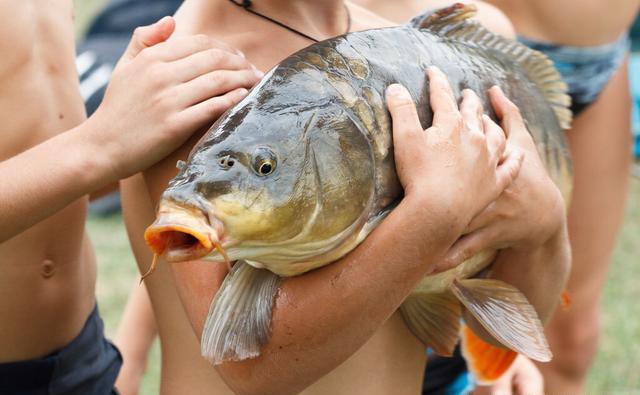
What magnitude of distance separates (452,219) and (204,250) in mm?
545

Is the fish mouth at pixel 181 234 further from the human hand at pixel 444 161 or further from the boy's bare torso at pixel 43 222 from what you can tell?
the boy's bare torso at pixel 43 222

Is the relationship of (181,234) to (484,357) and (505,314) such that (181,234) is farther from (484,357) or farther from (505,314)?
(484,357)

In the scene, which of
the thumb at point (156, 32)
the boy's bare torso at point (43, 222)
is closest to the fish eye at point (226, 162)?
the thumb at point (156, 32)

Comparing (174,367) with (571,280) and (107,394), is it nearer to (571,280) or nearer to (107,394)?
(107,394)

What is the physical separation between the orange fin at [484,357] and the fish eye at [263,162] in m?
1.17

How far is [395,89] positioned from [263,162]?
1.26 feet

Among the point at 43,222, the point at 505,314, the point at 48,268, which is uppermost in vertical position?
the point at 505,314

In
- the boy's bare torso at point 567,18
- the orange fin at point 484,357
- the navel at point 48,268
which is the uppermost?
the boy's bare torso at point 567,18

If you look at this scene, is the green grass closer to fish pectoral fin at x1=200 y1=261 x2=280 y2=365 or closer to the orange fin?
the orange fin

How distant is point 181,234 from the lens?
5.66 ft

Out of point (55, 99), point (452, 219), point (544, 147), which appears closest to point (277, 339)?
point (452, 219)

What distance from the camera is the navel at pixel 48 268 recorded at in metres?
2.76

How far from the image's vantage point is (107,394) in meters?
2.95

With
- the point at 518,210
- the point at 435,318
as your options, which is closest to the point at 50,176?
the point at 435,318
